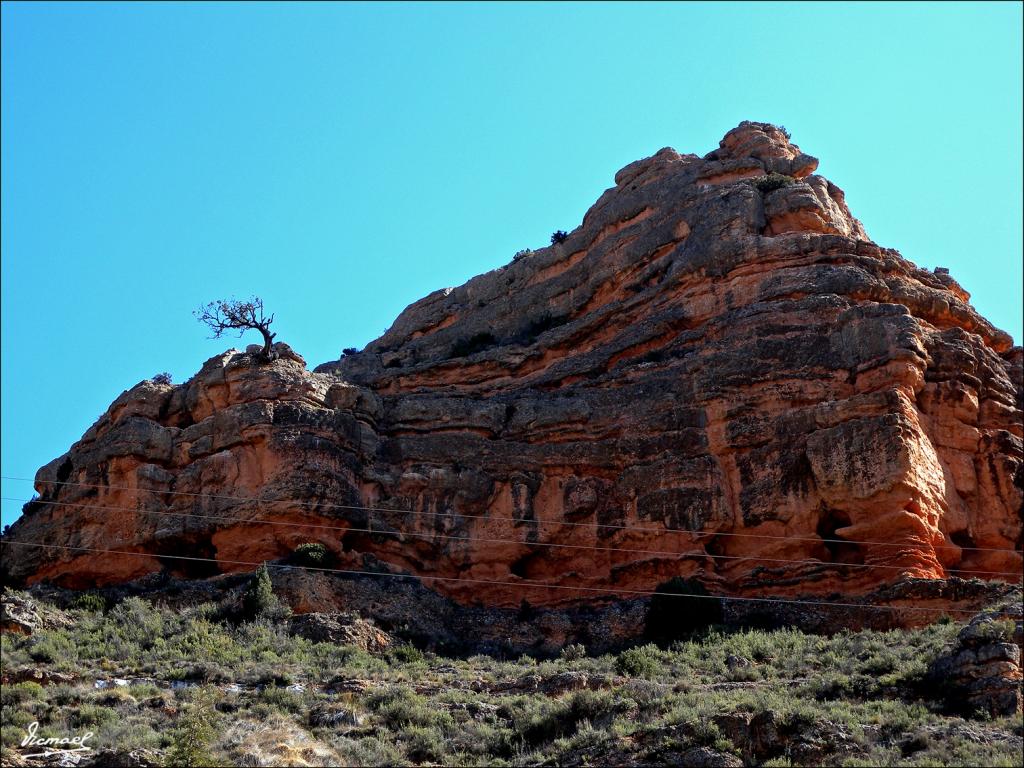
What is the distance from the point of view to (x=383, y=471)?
42.9 m

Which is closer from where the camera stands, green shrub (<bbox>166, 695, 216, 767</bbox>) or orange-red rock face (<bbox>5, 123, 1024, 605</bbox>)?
green shrub (<bbox>166, 695, 216, 767</bbox>)

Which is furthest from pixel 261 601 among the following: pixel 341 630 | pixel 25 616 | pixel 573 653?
pixel 573 653

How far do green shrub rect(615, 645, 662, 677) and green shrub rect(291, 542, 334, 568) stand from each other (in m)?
9.17

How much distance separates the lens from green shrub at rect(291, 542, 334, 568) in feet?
127

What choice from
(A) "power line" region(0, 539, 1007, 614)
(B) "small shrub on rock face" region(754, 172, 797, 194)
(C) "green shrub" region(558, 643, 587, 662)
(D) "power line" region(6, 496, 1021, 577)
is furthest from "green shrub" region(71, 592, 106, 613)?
(B) "small shrub on rock face" region(754, 172, 797, 194)

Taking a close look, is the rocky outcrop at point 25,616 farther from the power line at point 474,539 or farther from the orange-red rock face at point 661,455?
the power line at point 474,539

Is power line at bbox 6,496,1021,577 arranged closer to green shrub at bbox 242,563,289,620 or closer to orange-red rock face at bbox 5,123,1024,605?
orange-red rock face at bbox 5,123,1024,605

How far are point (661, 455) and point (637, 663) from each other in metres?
10.0

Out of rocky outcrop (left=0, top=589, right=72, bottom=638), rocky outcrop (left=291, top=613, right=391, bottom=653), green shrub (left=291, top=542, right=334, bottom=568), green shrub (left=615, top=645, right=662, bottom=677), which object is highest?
green shrub (left=291, top=542, right=334, bottom=568)

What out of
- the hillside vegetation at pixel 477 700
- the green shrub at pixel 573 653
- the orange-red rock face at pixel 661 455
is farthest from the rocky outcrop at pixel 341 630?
the green shrub at pixel 573 653

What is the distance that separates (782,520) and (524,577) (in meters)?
7.60

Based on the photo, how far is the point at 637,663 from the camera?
1287 inches

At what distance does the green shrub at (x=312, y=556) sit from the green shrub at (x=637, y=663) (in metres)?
9.17

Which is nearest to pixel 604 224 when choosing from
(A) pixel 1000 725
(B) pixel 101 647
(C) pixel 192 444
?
(C) pixel 192 444
